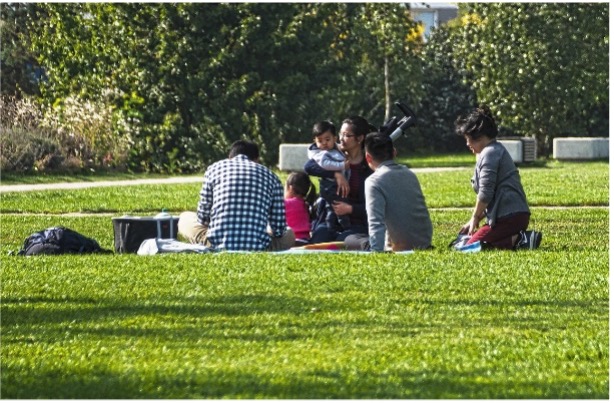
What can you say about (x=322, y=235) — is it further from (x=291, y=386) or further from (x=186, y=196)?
(x=186, y=196)

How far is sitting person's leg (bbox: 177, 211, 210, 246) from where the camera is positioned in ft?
41.9

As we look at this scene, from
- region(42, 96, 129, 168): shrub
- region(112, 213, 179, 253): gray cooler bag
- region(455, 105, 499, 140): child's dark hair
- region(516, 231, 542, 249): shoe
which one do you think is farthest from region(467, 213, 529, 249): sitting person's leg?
region(42, 96, 129, 168): shrub

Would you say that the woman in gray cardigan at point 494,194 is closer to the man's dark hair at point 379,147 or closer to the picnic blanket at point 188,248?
the man's dark hair at point 379,147

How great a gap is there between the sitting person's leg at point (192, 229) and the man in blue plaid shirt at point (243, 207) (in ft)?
0.31

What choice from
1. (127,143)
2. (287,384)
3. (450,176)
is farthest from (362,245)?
(127,143)

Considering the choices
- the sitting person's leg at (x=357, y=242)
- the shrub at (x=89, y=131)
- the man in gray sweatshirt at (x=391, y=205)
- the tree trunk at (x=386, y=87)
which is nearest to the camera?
the man in gray sweatshirt at (x=391, y=205)

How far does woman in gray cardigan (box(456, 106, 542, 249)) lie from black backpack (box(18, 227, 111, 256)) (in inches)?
123

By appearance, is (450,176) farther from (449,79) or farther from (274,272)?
(449,79)

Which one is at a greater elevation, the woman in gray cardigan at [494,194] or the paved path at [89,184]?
the woman in gray cardigan at [494,194]

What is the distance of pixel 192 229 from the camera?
12859 mm

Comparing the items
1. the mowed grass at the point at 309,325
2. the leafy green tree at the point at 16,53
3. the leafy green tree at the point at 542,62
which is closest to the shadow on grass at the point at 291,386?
the mowed grass at the point at 309,325

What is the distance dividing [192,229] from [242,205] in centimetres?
82

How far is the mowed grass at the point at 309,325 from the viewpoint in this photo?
261 inches

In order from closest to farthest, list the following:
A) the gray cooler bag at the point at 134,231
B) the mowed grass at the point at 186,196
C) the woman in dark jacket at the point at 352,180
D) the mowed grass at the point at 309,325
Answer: the mowed grass at the point at 309,325 < the woman in dark jacket at the point at 352,180 < the gray cooler bag at the point at 134,231 < the mowed grass at the point at 186,196
